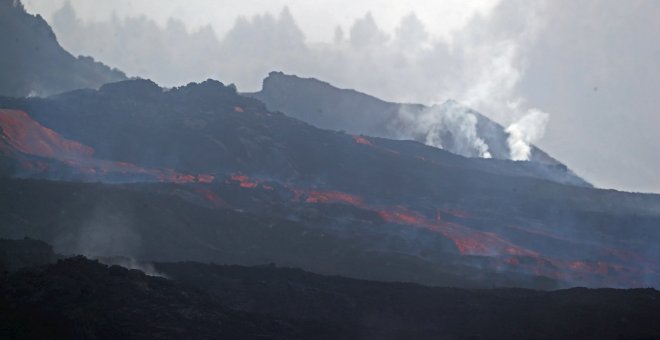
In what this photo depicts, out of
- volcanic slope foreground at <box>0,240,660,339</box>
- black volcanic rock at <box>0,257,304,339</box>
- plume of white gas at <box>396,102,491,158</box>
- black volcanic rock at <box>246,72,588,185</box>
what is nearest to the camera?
black volcanic rock at <box>0,257,304,339</box>

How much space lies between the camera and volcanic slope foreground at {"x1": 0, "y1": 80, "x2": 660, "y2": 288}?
6456 centimetres

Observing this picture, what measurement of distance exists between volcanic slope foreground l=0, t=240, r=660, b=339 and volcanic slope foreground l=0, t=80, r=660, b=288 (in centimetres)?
1564

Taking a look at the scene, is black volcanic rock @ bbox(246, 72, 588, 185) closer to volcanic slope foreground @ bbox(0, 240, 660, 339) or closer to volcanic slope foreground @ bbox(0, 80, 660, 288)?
volcanic slope foreground @ bbox(0, 80, 660, 288)

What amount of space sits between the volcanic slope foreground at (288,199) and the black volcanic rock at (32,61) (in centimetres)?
3497

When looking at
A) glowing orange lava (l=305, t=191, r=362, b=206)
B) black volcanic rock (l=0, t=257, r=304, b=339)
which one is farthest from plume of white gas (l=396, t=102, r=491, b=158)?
black volcanic rock (l=0, t=257, r=304, b=339)

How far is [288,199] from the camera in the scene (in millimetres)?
88375

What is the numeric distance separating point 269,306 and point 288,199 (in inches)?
1881

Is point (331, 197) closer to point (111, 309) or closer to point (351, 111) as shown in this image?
point (111, 309)

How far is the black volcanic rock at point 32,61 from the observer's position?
143875 mm

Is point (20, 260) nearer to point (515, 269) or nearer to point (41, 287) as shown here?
point (41, 287)

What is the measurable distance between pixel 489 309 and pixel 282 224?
114ft

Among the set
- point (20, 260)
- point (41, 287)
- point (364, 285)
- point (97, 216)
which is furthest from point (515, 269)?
point (41, 287)

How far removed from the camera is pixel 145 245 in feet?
199

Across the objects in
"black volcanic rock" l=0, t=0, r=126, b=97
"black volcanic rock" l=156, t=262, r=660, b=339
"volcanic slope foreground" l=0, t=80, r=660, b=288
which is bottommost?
"black volcanic rock" l=156, t=262, r=660, b=339
